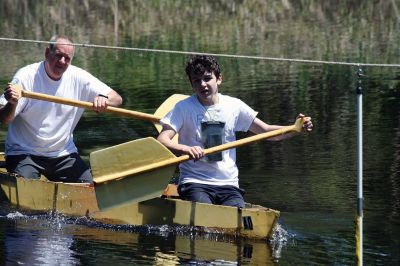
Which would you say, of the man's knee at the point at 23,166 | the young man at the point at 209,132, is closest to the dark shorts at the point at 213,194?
the young man at the point at 209,132

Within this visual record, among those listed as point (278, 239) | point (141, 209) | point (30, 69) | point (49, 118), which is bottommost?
point (278, 239)

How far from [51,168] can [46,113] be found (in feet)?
1.73

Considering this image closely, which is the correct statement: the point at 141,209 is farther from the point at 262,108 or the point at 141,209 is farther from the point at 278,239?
the point at 262,108

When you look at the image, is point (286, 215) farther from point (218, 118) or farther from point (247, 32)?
point (247, 32)

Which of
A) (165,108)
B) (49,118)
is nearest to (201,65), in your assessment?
(165,108)

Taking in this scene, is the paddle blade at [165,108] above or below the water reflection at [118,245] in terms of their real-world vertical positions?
above

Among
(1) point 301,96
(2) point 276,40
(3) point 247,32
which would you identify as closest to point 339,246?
(1) point 301,96

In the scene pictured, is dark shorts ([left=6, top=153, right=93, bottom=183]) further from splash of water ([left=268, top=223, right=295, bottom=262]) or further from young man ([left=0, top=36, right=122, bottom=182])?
splash of water ([left=268, top=223, right=295, bottom=262])

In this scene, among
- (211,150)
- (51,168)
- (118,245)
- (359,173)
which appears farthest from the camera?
(51,168)

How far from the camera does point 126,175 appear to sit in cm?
1002

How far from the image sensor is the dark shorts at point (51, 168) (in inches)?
433

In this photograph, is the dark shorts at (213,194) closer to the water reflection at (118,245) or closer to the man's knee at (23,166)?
the water reflection at (118,245)

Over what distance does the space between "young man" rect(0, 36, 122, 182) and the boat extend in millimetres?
224

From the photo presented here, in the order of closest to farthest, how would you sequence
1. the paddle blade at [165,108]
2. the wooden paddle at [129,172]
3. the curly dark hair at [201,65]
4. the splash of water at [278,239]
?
the splash of water at [278,239], the curly dark hair at [201,65], the wooden paddle at [129,172], the paddle blade at [165,108]
